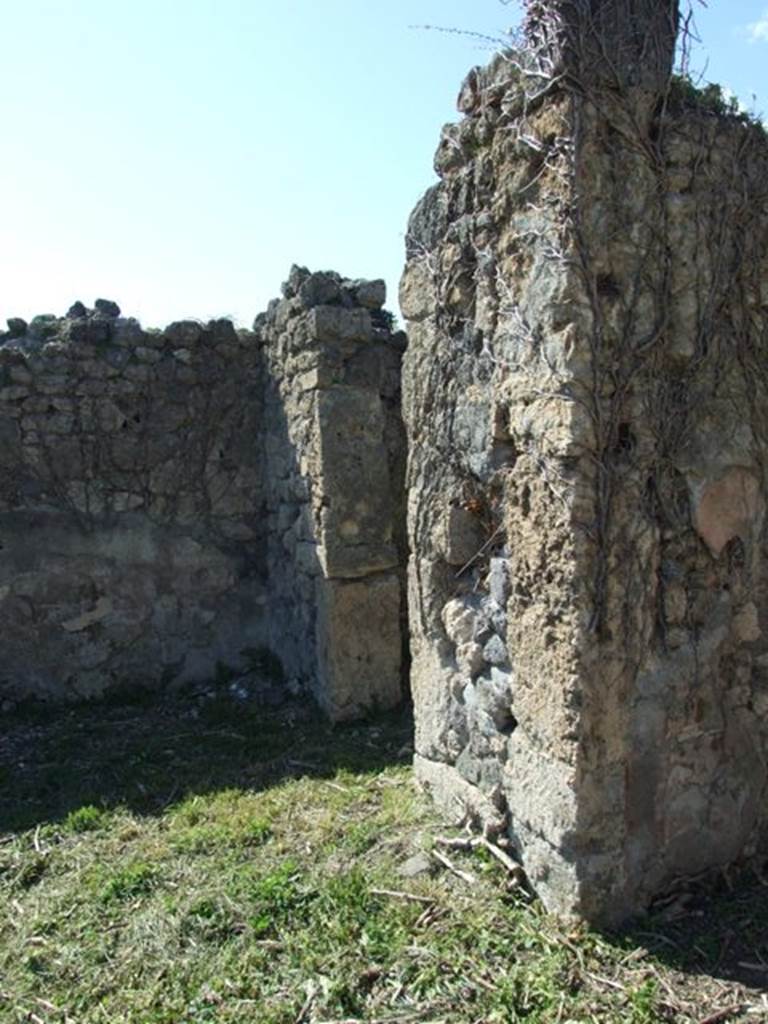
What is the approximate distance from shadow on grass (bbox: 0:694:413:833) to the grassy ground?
44mm

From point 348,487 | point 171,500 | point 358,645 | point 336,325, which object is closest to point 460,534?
point 348,487

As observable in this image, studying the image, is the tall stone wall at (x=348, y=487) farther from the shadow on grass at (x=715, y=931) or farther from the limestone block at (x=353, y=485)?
the shadow on grass at (x=715, y=931)

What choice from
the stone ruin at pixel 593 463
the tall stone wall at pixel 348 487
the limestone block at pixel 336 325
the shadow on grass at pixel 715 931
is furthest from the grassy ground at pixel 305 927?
the limestone block at pixel 336 325

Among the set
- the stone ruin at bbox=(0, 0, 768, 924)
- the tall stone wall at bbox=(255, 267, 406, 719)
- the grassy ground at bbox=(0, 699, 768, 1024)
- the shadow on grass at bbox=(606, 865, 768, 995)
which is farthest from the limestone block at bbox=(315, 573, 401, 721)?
the shadow on grass at bbox=(606, 865, 768, 995)

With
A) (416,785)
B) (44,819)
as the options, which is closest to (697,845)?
(416,785)

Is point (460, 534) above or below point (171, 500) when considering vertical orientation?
below

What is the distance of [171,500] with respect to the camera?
20.1ft

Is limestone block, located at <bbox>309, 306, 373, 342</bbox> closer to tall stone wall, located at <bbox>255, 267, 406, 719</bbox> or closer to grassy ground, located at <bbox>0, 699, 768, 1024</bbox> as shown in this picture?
tall stone wall, located at <bbox>255, 267, 406, 719</bbox>

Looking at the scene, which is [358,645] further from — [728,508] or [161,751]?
[728,508]

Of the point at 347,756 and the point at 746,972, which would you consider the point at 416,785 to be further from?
the point at 746,972

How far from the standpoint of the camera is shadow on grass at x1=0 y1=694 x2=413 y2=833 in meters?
4.32

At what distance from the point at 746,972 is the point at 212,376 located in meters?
4.75

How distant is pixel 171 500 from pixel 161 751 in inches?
72.9

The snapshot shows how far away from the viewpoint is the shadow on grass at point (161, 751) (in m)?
4.32
